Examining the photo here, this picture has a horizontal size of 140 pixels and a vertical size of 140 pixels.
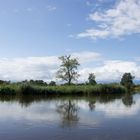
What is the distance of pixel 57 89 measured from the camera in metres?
49.8

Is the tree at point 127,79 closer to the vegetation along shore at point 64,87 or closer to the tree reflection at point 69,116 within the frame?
the vegetation along shore at point 64,87

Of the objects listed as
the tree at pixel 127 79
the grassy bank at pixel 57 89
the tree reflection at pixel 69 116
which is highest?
the tree at pixel 127 79

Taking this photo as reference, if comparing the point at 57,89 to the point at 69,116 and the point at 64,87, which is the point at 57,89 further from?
the point at 69,116

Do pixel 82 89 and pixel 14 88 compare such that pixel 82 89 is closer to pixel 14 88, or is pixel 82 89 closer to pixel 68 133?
pixel 14 88

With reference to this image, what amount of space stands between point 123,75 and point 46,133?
82.4 m

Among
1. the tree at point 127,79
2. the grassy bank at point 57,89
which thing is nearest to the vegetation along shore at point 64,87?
the grassy bank at point 57,89

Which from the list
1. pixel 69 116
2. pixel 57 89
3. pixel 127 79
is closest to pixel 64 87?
pixel 57 89

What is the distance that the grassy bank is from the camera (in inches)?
1730

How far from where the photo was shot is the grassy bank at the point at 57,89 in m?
43.9

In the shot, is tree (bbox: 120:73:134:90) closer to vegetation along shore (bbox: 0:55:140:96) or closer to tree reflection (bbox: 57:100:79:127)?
vegetation along shore (bbox: 0:55:140:96)

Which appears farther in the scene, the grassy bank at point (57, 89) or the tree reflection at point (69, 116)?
the grassy bank at point (57, 89)

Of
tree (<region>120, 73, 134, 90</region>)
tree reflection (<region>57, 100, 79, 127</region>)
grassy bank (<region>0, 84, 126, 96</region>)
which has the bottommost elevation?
tree reflection (<region>57, 100, 79, 127</region>)

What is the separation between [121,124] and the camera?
1736cm

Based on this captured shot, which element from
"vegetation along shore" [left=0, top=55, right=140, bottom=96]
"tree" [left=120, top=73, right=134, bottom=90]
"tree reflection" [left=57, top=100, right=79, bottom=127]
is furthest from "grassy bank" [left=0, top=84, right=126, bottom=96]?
"tree" [left=120, top=73, right=134, bottom=90]
